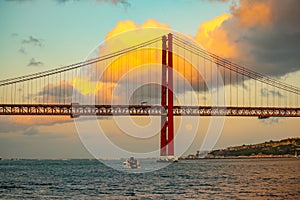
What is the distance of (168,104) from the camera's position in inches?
3440

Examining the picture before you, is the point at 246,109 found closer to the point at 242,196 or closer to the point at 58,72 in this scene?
the point at 58,72

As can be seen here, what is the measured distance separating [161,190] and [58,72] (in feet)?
144

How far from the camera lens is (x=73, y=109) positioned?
3625 inches

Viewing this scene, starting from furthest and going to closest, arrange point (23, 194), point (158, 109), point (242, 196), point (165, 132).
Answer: point (158, 109), point (165, 132), point (23, 194), point (242, 196)

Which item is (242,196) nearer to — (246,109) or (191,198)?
(191,198)

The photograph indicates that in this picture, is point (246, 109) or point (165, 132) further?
point (246, 109)

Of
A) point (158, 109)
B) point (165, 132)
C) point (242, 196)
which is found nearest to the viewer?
point (242, 196)

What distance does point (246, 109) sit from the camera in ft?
313

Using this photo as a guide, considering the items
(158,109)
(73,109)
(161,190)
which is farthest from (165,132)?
(161,190)

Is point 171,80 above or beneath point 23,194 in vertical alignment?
above

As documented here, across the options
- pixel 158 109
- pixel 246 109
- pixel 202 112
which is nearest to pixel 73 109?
pixel 158 109

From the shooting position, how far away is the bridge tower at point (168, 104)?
84.8 m

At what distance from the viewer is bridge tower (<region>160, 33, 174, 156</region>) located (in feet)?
278

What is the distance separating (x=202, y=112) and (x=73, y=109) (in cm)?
1814
